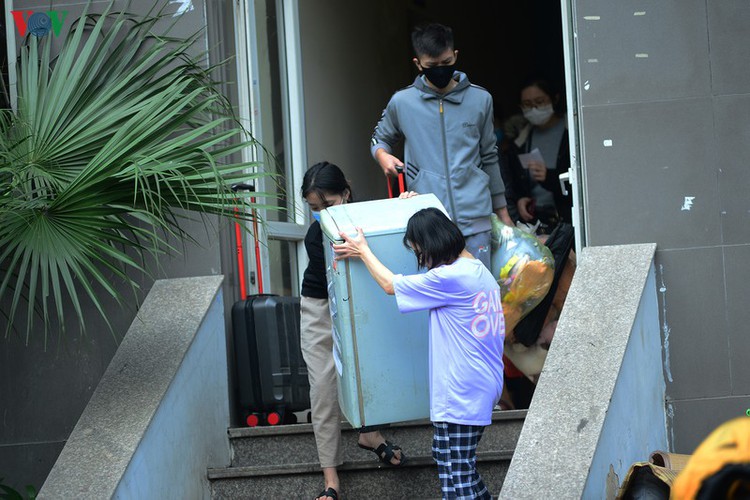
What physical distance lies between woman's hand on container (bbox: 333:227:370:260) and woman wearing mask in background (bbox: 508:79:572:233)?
268 centimetres

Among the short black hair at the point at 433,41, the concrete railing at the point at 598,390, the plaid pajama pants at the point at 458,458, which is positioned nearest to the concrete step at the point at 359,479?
the concrete railing at the point at 598,390

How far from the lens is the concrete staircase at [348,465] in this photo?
16.2 feet

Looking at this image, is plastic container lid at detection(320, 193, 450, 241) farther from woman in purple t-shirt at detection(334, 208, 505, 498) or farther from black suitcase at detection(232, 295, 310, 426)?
black suitcase at detection(232, 295, 310, 426)

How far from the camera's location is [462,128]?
198 inches

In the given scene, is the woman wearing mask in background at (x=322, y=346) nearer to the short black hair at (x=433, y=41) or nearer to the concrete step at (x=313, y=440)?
the concrete step at (x=313, y=440)

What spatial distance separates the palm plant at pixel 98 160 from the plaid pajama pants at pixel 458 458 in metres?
1.26

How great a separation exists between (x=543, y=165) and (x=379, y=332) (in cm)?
276

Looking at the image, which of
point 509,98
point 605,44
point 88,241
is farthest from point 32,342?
point 509,98

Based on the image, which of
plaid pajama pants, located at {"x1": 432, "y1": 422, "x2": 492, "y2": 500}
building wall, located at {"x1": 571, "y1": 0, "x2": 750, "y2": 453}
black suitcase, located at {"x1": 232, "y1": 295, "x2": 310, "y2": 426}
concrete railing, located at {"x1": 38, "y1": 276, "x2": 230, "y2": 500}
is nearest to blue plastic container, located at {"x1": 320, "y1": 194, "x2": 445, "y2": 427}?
plaid pajama pants, located at {"x1": 432, "y1": 422, "x2": 492, "y2": 500}

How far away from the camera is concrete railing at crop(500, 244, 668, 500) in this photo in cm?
404

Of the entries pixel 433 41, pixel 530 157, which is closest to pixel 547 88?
pixel 530 157

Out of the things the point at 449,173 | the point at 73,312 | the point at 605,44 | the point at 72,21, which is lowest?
the point at 73,312

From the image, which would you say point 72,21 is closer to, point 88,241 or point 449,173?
point 88,241

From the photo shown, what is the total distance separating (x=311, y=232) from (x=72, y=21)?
75.9 inches
